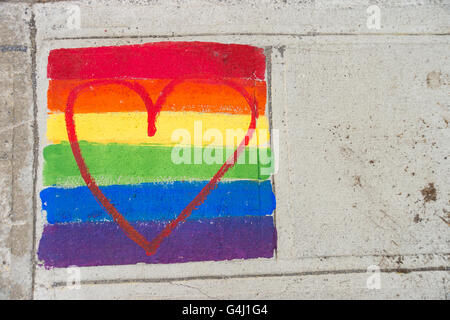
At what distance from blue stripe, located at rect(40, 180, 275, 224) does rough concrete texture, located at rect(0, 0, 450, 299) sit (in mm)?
112

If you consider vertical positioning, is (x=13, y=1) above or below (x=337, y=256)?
above

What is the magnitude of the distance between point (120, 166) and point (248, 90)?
0.91 metres

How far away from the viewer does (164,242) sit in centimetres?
191

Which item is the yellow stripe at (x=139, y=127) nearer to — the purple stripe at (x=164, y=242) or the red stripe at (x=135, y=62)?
the red stripe at (x=135, y=62)

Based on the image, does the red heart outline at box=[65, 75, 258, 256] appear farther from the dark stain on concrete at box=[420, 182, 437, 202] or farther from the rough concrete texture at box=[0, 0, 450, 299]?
the dark stain on concrete at box=[420, 182, 437, 202]

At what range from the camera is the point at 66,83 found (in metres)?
1.93

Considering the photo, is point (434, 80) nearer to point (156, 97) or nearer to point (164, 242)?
point (156, 97)

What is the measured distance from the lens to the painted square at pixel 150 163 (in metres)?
1.90

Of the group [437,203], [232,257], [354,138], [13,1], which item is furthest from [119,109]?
[437,203]

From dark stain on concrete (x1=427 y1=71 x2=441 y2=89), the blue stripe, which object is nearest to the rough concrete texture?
dark stain on concrete (x1=427 y1=71 x2=441 y2=89)

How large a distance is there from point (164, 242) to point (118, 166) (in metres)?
0.54

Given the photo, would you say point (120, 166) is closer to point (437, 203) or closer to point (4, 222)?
point (4, 222)

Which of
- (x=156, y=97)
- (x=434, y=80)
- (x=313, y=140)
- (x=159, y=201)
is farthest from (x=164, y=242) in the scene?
(x=434, y=80)
